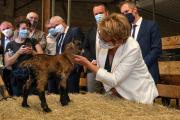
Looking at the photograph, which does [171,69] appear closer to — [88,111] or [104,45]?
[104,45]

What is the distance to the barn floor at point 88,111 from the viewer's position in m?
2.43

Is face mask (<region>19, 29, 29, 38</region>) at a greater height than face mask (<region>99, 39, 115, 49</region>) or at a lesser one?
greater

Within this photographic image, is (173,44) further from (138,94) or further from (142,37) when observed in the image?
(138,94)

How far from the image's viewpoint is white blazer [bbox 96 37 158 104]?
2.85m

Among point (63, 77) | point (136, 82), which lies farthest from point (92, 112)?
point (136, 82)

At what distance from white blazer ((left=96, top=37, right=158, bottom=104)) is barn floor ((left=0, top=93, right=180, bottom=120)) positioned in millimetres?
101

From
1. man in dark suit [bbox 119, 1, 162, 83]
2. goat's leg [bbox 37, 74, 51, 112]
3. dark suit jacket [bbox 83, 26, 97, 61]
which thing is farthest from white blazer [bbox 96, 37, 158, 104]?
dark suit jacket [bbox 83, 26, 97, 61]

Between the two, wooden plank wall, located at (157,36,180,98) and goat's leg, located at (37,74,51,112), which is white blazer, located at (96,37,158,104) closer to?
goat's leg, located at (37,74,51,112)

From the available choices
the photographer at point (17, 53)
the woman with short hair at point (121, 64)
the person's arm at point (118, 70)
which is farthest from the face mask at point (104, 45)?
the photographer at point (17, 53)

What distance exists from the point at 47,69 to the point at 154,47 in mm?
2311

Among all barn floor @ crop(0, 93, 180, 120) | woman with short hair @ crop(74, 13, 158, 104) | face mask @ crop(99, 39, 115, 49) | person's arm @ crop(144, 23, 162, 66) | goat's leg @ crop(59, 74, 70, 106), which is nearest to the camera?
barn floor @ crop(0, 93, 180, 120)

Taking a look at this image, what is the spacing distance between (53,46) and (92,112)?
11.1 feet

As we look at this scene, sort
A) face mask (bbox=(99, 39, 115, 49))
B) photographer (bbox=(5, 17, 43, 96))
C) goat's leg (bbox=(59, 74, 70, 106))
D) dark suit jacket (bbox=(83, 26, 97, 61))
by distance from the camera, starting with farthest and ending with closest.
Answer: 1. dark suit jacket (bbox=(83, 26, 97, 61))
2. photographer (bbox=(5, 17, 43, 96))
3. face mask (bbox=(99, 39, 115, 49))
4. goat's leg (bbox=(59, 74, 70, 106))

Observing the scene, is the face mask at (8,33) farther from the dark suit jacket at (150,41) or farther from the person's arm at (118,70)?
the person's arm at (118,70)
